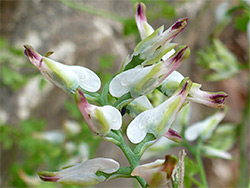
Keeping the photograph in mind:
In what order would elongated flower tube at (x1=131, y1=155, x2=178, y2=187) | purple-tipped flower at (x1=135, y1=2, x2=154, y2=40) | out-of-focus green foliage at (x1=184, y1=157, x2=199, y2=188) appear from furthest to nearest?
out-of-focus green foliage at (x1=184, y1=157, x2=199, y2=188) → purple-tipped flower at (x1=135, y1=2, x2=154, y2=40) → elongated flower tube at (x1=131, y1=155, x2=178, y2=187)

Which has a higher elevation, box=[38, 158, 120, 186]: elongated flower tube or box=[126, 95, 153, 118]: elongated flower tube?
box=[126, 95, 153, 118]: elongated flower tube

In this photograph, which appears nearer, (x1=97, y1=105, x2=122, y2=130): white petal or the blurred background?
(x1=97, y1=105, x2=122, y2=130): white petal

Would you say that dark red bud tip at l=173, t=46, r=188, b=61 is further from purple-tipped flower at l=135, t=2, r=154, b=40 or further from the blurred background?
the blurred background

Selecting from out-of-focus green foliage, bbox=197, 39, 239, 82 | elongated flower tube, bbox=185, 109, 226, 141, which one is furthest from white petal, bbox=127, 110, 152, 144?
out-of-focus green foliage, bbox=197, 39, 239, 82

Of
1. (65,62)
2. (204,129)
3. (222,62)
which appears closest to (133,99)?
(204,129)

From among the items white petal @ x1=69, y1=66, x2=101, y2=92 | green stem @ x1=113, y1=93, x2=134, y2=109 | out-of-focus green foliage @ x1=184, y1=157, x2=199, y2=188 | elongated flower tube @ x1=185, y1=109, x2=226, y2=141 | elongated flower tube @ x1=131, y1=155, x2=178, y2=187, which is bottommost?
elongated flower tube @ x1=185, y1=109, x2=226, y2=141

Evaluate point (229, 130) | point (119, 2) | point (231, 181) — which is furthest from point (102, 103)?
point (231, 181)

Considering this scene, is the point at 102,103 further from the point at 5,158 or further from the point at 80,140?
the point at 5,158

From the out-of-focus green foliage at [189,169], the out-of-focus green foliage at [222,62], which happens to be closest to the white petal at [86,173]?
the out-of-focus green foliage at [189,169]

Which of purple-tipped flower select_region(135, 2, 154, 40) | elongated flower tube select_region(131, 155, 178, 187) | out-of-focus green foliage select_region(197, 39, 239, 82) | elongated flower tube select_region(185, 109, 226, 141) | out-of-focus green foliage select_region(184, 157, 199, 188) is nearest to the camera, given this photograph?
elongated flower tube select_region(131, 155, 178, 187)
